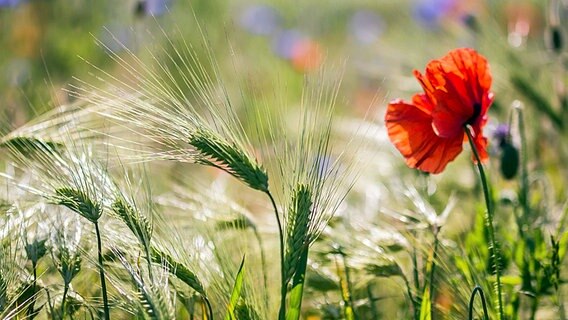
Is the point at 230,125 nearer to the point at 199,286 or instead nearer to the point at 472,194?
the point at 199,286

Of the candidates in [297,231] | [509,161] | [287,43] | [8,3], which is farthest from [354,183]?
[287,43]

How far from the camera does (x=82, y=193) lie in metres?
1.30

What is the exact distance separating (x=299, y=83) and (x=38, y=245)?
9.33 ft

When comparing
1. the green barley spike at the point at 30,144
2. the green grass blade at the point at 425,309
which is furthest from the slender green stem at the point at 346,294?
the green barley spike at the point at 30,144

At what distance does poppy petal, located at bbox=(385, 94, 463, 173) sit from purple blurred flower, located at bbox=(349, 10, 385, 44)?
3.32m

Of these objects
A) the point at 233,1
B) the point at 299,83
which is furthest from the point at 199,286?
the point at 233,1

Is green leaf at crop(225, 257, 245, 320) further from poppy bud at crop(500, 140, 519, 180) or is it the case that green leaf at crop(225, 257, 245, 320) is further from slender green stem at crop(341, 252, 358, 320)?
poppy bud at crop(500, 140, 519, 180)

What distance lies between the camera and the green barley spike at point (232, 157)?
4.32 ft

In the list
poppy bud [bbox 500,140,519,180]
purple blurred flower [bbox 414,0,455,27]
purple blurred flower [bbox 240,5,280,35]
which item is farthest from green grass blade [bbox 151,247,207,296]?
purple blurred flower [bbox 240,5,280,35]

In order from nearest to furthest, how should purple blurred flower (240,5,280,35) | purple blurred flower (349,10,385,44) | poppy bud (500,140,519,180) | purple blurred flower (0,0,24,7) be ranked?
poppy bud (500,140,519,180) → purple blurred flower (0,0,24,7) → purple blurred flower (240,5,280,35) → purple blurred flower (349,10,385,44)

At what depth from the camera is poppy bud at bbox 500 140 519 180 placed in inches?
75.9

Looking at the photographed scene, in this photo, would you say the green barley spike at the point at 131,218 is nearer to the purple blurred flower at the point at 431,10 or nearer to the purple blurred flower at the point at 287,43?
the purple blurred flower at the point at 431,10

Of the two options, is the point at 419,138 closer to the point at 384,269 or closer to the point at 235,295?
the point at 384,269

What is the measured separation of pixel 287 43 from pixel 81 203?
10.6ft
